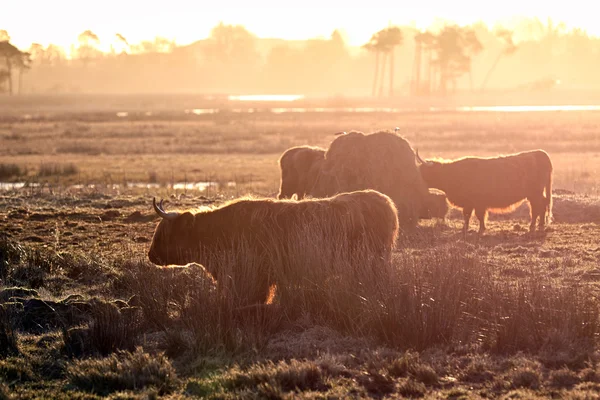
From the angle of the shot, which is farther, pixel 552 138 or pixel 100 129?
pixel 100 129

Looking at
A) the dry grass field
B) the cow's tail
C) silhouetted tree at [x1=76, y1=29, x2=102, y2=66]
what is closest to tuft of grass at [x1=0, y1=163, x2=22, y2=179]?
the dry grass field

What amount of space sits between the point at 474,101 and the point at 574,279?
3262 inches

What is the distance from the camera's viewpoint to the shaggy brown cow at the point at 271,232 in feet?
28.3

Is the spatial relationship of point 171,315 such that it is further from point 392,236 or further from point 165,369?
point 392,236

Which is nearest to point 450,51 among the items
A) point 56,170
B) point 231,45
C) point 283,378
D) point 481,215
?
point 56,170

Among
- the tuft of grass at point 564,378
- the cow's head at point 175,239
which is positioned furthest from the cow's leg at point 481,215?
the tuft of grass at point 564,378

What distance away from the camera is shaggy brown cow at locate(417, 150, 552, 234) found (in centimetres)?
1503

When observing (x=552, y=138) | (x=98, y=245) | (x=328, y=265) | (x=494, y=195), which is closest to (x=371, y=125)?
(x=552, y=138)

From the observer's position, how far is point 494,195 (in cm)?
1509

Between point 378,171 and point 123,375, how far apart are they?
29.9 ft

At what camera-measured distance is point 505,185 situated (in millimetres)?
15102

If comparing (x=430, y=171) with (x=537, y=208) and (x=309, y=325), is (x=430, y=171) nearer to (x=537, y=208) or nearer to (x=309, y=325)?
(x=537, y=208)

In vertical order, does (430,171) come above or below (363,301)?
above

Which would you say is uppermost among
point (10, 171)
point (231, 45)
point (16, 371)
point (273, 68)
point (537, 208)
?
point (231, 45)
